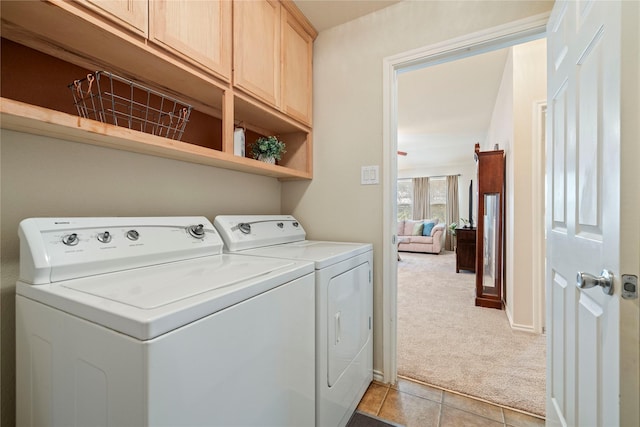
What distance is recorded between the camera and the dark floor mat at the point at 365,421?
1400 millimetres

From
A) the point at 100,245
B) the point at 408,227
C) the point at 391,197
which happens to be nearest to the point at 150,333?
the point at 100,245

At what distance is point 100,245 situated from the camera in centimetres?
97

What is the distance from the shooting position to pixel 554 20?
3.93ft

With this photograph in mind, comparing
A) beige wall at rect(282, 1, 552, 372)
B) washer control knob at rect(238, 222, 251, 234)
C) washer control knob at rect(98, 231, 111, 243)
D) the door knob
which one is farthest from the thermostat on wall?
washer control knob at rect(98, 231, 111, 243)

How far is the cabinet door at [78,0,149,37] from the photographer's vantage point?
89 cm

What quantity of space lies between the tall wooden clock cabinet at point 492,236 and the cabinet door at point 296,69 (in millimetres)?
2146

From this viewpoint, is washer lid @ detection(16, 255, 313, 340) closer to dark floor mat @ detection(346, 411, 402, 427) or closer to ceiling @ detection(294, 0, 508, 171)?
dark floor mat @ detection(346, 411, 402, 427)

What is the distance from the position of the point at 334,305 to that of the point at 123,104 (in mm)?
1334

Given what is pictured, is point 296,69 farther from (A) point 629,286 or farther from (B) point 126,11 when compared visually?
(A) point 629,286

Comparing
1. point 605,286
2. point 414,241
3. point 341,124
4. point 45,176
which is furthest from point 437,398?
point 414,241

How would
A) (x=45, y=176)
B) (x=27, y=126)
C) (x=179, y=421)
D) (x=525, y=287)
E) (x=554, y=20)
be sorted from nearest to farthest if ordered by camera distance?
(x=179, y=421)
(x=27, y=126)
(x=45, y=176)
(x=554, y=20)
(x=525, y=287)

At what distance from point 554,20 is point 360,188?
1193 mm

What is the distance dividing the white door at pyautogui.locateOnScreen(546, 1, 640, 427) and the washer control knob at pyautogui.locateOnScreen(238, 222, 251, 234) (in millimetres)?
1441

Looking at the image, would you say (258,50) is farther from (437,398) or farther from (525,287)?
(525,287)
